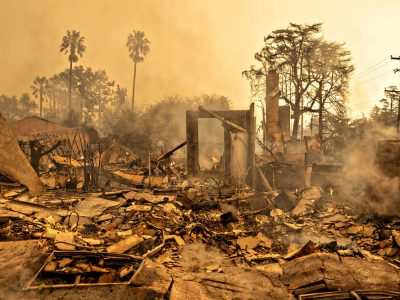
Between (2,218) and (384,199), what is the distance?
32.1 feet

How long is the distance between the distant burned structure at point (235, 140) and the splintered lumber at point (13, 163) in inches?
285

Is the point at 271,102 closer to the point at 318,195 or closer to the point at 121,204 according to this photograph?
the point at 318,195

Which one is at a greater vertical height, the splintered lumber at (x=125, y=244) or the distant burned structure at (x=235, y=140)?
the distant burned structure at (x=235, y=140)

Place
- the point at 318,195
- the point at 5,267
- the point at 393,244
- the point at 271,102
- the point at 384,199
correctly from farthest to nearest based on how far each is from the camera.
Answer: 1. the point at 271,102
2. the point at 318,195
3. the point at 384,199
4. the point at 393,244
5. the point at 5,267

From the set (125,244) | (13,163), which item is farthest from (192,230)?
(13,163)

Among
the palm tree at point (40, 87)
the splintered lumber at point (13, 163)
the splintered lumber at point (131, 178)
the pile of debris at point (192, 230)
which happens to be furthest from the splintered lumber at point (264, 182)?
the palm tree at point (40, 87)

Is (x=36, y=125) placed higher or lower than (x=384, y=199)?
higher

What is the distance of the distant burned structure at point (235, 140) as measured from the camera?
569 inches

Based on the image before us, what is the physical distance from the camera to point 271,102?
2266 centimetres

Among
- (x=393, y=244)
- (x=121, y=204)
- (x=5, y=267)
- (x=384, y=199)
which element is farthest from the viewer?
(x=121, y=204)

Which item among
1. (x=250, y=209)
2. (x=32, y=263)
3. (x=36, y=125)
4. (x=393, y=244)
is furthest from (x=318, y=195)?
(x=36, y=125)

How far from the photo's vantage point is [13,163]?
10.4 metres

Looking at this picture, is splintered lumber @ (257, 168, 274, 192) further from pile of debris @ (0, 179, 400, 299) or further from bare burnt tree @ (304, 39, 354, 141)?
bare burnt tree @ (304, 39, 354, 141)

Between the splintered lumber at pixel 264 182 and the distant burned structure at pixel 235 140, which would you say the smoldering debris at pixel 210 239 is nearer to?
the splintered lumber at pixel 264 182
